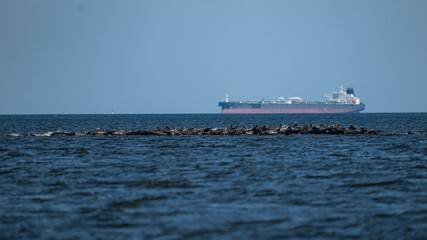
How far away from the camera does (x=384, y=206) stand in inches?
529

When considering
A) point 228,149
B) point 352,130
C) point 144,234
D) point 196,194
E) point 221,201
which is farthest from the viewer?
point 352,130

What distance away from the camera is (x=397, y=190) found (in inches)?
620

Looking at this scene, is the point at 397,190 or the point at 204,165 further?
the point at 204,165

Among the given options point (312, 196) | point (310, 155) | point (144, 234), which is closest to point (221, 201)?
point (312, 196)

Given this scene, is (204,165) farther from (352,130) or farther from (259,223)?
(352,130)

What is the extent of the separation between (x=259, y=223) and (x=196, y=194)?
3.68 meters

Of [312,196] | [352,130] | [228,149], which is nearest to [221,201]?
[312,196]

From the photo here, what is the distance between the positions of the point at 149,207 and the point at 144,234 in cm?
253

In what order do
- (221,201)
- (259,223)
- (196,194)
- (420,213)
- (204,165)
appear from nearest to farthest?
(259,223)
(420,213)
(221,201)
(196,194)
(204,165)

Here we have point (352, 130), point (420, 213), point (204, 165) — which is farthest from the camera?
point (352, 130)

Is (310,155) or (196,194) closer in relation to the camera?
(196,194)

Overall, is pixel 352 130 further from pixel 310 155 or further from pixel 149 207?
pixel 149 207

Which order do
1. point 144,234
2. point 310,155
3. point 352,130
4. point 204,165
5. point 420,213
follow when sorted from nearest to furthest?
point 144,234 < point 420,213 < point 204,165 < point 310,155 < point 352,130

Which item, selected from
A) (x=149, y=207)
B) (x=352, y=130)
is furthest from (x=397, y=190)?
(x=352, y=130)
